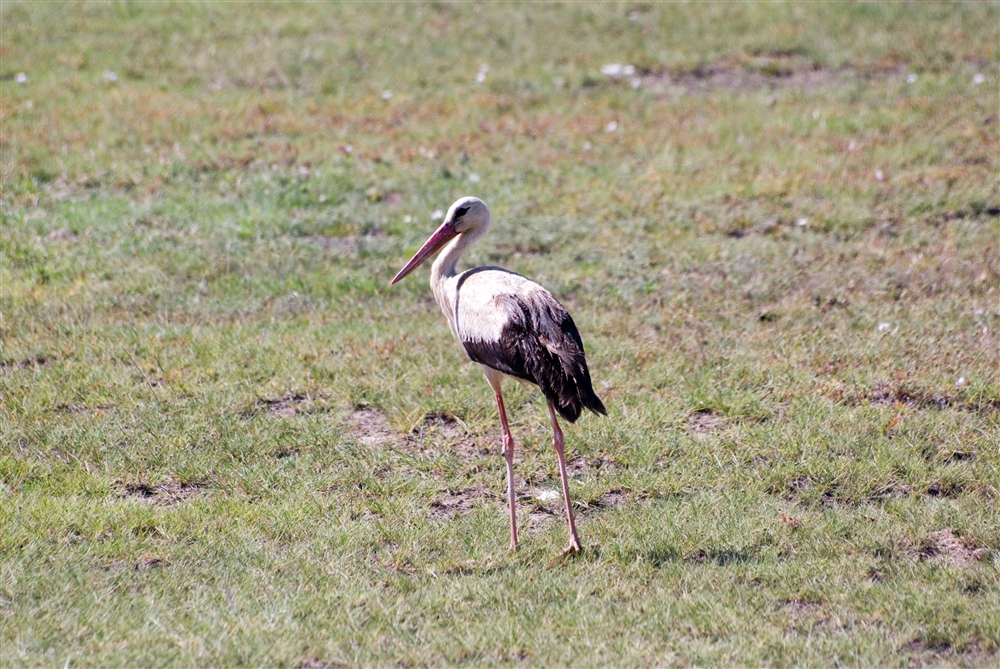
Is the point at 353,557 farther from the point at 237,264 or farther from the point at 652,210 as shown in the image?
the point at 652,210

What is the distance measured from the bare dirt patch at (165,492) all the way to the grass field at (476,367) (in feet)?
0.08

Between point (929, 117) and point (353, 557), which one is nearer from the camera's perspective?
point (353, 557)

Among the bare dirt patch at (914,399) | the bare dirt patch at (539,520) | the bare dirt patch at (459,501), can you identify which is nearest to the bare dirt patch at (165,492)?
the bare dirt patch at (459,501)

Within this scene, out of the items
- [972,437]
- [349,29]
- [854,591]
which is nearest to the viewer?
[854,591]

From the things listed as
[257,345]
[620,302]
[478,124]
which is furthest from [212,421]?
[478,124]

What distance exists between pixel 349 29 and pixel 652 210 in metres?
5.97

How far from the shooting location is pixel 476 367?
806 cm

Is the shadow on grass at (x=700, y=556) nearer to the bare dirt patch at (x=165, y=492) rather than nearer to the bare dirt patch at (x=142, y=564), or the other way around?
the bare dirt patch at (x=142, y=564)

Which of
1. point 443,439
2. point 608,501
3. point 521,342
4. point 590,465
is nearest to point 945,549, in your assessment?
point 608,501

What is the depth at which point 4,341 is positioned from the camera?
8.23m

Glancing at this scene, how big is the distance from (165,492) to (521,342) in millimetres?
2089

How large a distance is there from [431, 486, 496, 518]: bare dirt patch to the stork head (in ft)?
4.35

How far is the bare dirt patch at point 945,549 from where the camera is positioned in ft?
19.1

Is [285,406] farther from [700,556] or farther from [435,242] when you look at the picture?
[700,556]
